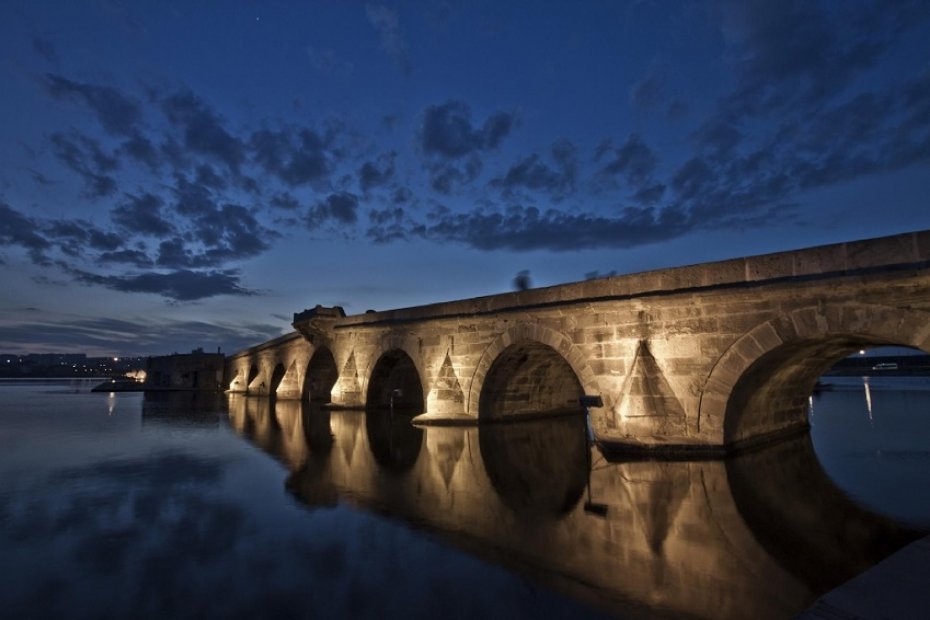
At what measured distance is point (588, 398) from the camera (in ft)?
26.9

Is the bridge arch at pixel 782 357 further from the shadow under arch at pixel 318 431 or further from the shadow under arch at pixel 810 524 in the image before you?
the shadow under arch at pixel 318 431

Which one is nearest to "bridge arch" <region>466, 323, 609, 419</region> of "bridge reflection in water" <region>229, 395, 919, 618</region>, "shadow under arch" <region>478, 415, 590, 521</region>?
"shadow under arch" <region>478, 415, 590, 521</region>

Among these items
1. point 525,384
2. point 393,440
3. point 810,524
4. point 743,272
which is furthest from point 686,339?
point 393,440

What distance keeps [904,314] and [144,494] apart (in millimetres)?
10816

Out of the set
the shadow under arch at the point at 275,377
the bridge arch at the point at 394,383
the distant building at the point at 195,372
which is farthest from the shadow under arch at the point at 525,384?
the distant building at the point at 195,372

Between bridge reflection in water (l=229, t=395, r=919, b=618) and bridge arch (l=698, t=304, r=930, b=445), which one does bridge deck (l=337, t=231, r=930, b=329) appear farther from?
bridge reflection in water (l=229, t=395, r=919, b=618)

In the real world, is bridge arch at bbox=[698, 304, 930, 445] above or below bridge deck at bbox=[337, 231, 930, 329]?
below

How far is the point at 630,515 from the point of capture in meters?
5.53

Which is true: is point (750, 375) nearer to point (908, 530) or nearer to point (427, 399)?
point (908, 530)

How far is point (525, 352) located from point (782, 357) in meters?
5.97

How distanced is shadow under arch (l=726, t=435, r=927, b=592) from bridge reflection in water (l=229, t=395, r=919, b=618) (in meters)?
0.02

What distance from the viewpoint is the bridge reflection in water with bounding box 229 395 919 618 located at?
3.72 metres

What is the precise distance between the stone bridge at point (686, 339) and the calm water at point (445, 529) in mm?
1024

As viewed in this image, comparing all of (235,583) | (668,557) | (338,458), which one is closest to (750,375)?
(668,557)
